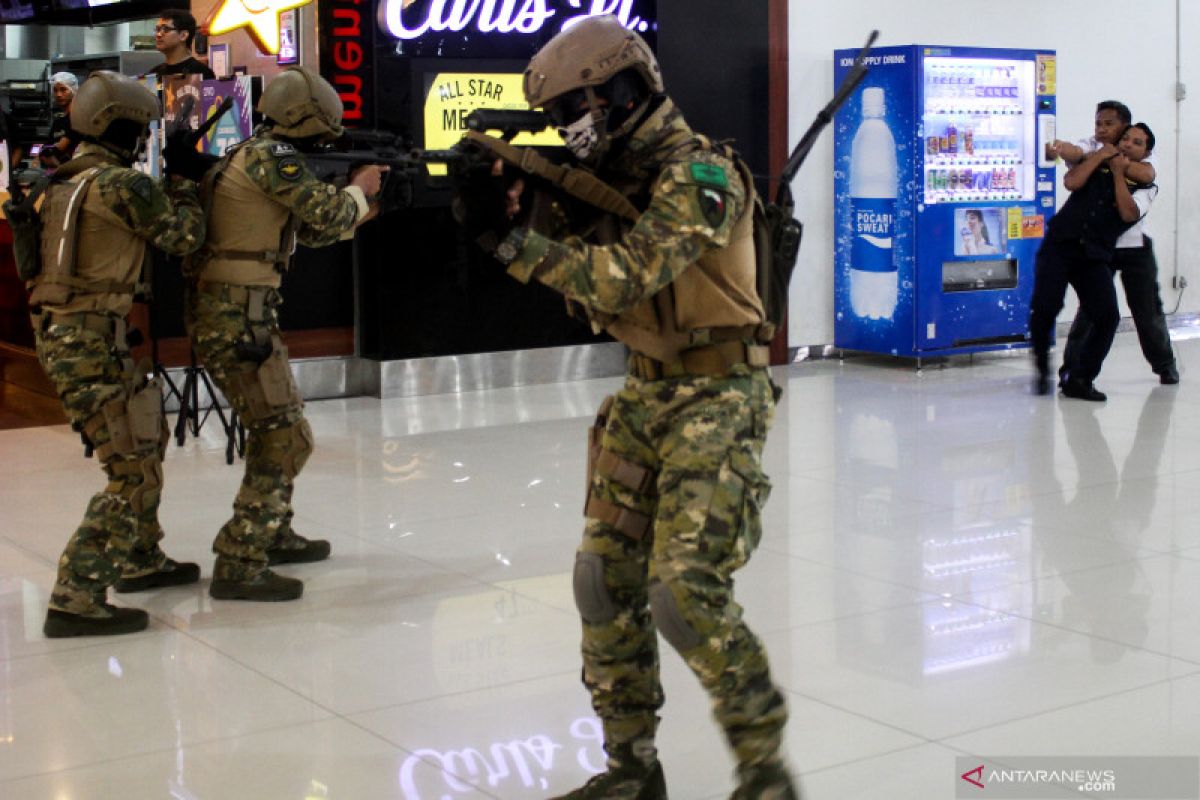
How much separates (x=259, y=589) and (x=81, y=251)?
1.29m

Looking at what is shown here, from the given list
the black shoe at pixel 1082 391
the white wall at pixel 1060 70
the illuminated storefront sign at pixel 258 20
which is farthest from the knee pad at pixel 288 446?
the white wall at pixel 1060 70

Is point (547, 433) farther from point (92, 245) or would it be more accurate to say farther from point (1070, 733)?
point (1070, 733)

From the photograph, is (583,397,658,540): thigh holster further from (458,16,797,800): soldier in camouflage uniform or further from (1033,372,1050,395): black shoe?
(1033,372,1050,395): black shoe

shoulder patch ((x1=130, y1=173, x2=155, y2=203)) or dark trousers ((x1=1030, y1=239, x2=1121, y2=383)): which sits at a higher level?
shoulder patch ((x1=130, y1=173, x2=155, y2=203))

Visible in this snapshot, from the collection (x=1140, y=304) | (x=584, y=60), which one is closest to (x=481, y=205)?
(x=584, y=60)

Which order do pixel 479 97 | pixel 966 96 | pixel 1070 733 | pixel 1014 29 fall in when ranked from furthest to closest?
pixel 1014 29
pixel 966 96
pixel 479 97
pixel 1070 733

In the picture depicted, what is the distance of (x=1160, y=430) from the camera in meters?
8.40

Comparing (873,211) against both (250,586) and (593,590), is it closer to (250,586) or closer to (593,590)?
(250,586)

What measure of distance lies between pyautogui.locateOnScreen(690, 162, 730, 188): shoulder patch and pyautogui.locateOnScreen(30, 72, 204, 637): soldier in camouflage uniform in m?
2.45

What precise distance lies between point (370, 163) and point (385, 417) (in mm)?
3561

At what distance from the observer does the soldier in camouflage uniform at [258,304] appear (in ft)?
17.7

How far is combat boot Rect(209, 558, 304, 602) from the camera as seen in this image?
543 cm

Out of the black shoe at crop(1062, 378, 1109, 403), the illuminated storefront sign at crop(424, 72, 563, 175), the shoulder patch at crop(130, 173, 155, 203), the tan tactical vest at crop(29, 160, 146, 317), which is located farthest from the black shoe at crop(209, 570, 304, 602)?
the black shoe at crop(1062, 378, 1109, 403)

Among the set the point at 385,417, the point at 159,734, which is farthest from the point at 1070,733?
the point at 385,417
